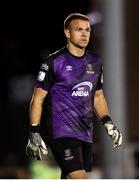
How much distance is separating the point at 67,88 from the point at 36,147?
1.64 ft

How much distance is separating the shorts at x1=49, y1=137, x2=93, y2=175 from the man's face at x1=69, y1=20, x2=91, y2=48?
897 mm

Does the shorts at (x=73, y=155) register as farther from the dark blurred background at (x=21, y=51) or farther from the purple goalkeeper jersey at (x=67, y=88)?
the dark blurred background at (x=21, y=51)

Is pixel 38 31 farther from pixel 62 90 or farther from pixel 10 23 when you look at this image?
pixel 62 90

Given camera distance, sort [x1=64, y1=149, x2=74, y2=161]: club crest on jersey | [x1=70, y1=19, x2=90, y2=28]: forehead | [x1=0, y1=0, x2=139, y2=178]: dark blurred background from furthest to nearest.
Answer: [x1=0, y1=0, x2=139, y2=178]: dark blurred background
[x1=64, y1=149, x2=74, y2=161]: club crest on jersey
[x1=70, y1=19, x2=90, y2=28]: forehead

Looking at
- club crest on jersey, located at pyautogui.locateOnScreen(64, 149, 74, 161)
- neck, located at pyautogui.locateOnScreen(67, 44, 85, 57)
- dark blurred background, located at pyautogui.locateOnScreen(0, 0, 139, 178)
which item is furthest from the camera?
dark blurred background, located at pyautogui.locateOnScreen(0, 0, 139, 178)

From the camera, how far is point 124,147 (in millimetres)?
13820

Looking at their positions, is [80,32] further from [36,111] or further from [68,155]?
[68,155]

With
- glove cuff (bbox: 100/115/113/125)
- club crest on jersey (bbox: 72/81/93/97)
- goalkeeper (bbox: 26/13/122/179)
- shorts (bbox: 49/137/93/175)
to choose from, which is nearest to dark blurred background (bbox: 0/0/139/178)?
shorts (bbox: 49/137/93/175)

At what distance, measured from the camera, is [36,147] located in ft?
20.2

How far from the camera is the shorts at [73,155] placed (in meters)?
6.44

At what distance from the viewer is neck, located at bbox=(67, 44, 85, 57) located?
601 centimetres

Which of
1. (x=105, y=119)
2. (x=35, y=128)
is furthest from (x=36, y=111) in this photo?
(x=105, y=119)

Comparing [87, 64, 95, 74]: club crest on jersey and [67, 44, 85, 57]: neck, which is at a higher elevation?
[67, 44, 85, 57]: neck

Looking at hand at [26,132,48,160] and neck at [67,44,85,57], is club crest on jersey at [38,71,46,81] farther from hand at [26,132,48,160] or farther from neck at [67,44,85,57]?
hand at [26,132,48,160]
